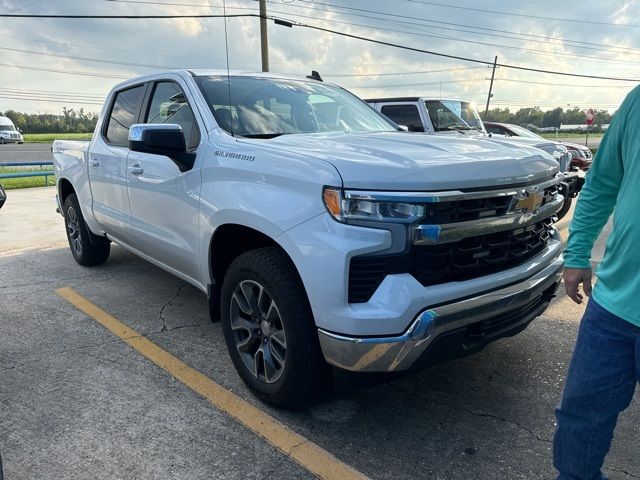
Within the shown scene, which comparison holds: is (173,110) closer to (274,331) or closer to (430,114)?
(274,331)

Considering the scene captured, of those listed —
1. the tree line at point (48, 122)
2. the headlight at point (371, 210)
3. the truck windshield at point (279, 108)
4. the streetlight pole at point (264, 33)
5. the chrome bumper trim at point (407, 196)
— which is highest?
the streetlight pole at point (264, 33)

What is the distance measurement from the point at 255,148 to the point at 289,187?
435mm

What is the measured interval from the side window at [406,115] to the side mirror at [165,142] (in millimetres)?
7059

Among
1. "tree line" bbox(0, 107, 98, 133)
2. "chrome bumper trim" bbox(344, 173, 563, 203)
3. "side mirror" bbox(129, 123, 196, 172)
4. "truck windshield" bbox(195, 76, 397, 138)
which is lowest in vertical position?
"tree line" bbox(0, 107, 98, 133)

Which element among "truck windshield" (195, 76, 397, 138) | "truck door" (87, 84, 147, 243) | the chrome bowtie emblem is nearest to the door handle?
"truck door" (87, 84, 147, 243)

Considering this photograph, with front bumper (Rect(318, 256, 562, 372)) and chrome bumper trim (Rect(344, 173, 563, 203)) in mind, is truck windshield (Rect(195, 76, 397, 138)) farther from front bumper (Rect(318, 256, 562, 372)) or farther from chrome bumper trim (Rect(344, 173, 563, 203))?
front bumper (Rect(318, 256, 562, 372))

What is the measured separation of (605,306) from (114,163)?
380 centimetres

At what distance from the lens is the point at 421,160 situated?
234 cm

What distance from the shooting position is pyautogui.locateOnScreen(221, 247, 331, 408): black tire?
2.42 metres

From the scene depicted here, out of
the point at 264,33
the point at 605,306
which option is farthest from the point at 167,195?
the point at 264,33

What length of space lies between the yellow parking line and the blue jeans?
3.03 feet

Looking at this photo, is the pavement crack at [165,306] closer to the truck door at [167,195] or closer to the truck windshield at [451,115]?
the truck door at [167,195]

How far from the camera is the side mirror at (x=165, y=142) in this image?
2975 millimetres

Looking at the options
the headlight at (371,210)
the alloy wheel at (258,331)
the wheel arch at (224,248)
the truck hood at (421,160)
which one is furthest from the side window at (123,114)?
the headlight at (371,210)
